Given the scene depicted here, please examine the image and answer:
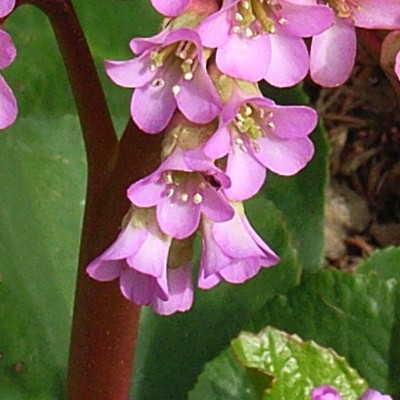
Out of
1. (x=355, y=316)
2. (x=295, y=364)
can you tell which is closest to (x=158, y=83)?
(x=295, y=364)

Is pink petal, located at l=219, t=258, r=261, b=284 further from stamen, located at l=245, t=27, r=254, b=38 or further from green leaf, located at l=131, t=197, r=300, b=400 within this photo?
green leaf, located at l=131, t=197, r=300, b=400

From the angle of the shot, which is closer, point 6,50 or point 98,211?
point 6,50

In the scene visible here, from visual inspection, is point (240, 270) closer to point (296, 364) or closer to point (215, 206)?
point (215, 206)

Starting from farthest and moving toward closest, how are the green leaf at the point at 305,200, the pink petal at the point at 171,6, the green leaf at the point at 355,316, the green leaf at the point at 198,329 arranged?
the green leaf at the point at 305,200 < the green leaf at the point at 198,329 < the green leaf at the point at 355,316 < the pink petal at the point at 171,6

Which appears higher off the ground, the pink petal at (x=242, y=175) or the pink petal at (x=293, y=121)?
the pink petal at (x=293, y=121)

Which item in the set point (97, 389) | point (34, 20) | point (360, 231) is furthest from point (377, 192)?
point (97, 389)

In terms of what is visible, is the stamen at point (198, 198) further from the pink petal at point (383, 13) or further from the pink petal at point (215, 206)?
the pink petal at point (383, 13)

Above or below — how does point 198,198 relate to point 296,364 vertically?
above

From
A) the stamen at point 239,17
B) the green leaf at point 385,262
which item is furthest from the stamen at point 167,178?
the green leaf at point 385,262
